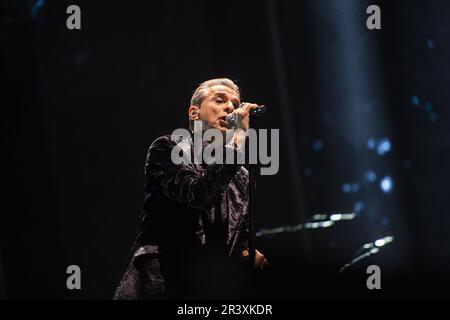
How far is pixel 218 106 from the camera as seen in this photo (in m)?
2.47

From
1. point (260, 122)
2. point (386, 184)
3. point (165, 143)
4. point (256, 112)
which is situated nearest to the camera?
point (256, 112)

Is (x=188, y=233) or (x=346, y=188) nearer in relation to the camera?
(x=188, y=233)

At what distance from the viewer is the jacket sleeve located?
2.08m

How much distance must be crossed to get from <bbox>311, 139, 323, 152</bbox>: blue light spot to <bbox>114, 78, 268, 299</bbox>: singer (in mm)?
1389

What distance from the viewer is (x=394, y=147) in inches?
140

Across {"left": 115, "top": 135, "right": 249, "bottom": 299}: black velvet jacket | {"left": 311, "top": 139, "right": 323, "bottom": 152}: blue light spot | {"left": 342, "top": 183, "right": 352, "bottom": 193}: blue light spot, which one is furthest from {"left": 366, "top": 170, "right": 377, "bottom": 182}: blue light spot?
{"left": 115, "top": 135, "right": 249, "bottom": 299}: black velvet jacket

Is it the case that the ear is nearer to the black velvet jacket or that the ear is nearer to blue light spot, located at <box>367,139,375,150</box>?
the black velvet jacket

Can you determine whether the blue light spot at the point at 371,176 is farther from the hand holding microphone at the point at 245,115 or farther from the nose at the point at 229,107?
the hand holding microphone at the point at 245,115

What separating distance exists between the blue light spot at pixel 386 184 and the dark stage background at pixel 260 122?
0.01m

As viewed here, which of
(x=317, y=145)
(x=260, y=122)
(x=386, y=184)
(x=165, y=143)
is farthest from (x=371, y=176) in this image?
(x=165, y=143)

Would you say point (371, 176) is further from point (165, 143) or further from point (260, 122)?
point (165, 143)

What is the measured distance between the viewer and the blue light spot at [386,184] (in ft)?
11.9

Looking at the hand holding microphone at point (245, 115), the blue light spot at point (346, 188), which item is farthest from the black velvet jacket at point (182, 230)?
the blue light spot at point (346, 188)

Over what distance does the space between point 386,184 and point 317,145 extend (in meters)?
0.45
